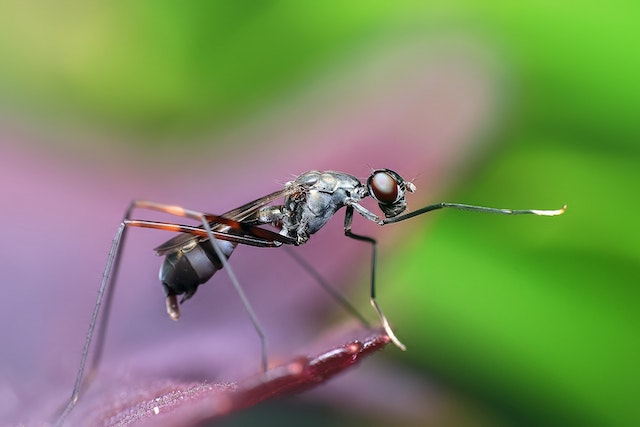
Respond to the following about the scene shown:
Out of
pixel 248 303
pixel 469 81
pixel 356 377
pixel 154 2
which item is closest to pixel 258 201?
pixel 248 303

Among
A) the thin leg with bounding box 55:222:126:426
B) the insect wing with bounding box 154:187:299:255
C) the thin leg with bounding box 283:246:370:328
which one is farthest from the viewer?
the insect wing with bounding box 154:187:299:255

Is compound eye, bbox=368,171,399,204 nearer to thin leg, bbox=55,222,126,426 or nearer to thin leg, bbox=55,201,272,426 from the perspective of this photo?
thin leg, bbox=55,201,272,426

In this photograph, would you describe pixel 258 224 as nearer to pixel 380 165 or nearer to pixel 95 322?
pixel 380 165

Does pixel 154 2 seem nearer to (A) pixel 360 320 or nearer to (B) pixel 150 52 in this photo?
(B) pixel 150 52

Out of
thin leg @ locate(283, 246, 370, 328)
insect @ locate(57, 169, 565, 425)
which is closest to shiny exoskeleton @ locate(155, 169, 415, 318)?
insect @ locate(57, 169, 565, 425)

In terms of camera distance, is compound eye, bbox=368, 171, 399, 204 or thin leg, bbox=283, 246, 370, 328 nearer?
thin leg, bbox=283, 246, 370, 328

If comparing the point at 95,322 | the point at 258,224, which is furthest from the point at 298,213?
the point at 95,322
